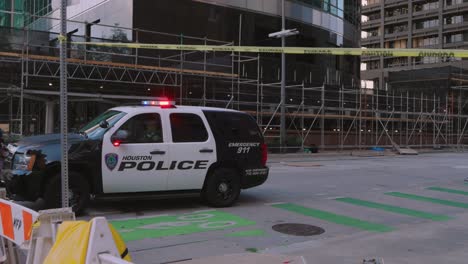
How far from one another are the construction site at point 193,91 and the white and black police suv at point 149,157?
5.77 meters

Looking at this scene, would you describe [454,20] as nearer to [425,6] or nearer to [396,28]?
[425,6]

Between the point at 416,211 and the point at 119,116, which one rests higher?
the point at 119,116

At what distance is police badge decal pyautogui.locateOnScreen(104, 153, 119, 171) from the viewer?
848 centimetres

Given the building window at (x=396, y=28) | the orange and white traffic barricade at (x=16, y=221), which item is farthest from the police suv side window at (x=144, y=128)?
the building window at (x=396, y=28)

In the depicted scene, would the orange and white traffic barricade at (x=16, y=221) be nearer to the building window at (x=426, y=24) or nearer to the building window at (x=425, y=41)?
the building window at (x=425, y=41)

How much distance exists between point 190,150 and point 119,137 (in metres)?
1.33

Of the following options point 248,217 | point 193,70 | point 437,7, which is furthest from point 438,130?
point 437,7

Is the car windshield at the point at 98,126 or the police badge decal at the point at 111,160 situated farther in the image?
the car windshield at the point at 98,126

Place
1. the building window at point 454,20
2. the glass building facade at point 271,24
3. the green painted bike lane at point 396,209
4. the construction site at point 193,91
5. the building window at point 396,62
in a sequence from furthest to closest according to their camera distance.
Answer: the building window at point 396,62 < the building window at point 454,20 < the glass building facade at point 271,24 < the construction site at point 193,91 < the green painted bike lane at point 396,209

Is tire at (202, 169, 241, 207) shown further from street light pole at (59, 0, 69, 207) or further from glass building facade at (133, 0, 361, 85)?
glass building facade at (133, 0, 361, 85)

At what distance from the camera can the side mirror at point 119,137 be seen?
8562 mm

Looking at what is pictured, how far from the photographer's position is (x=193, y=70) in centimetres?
2375

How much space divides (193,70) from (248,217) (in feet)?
51.1

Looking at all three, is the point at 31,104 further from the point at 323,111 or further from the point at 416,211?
the point at 416,211
